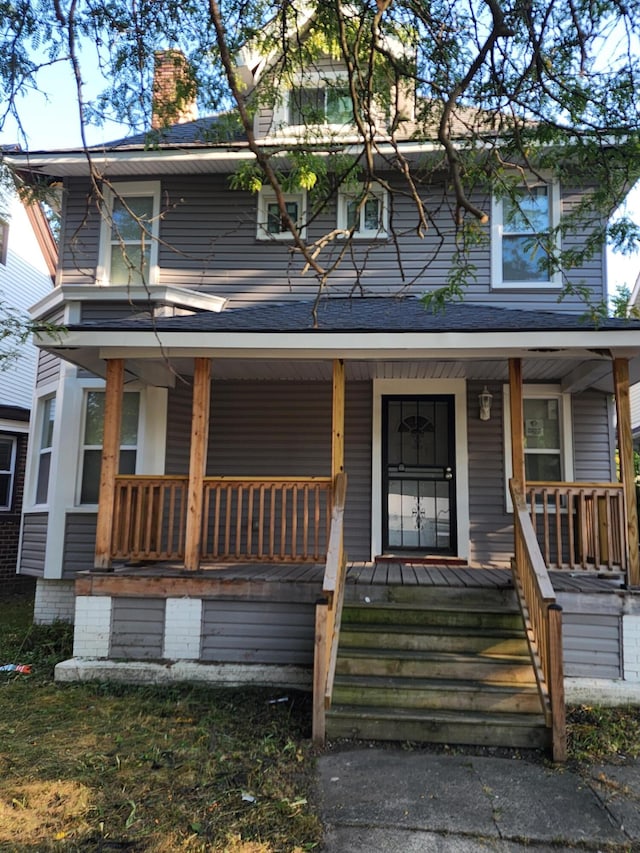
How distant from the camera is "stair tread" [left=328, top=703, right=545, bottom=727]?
400 centimetres

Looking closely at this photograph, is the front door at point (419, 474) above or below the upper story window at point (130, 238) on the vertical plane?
below

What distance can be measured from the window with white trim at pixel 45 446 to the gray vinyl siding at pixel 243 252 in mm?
1769

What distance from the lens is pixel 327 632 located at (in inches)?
164

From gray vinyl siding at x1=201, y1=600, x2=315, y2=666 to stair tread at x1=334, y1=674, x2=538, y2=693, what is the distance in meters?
0.85

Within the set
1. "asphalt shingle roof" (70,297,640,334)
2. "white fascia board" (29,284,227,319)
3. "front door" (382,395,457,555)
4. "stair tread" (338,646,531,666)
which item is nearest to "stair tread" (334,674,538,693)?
"stair tread" (338,646,531,666)

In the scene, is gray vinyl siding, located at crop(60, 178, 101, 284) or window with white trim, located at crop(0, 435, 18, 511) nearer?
gray vinyl siding, located at crop(60, 178, 101, 284)

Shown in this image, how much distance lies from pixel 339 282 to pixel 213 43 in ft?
11.1

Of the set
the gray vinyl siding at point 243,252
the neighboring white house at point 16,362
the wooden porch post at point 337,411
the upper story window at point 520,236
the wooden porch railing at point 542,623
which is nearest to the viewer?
the wooden porch railing at point 542,623

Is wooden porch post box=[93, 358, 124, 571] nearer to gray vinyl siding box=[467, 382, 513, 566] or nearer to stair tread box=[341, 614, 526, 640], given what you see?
stair tread box=[341, 614, 526, 640]

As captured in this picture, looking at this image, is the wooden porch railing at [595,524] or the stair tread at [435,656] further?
the wooden porch railing at [595,524]

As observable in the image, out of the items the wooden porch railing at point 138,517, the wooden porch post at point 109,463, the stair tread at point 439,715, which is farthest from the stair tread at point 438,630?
the wooden porch post at point 109,463

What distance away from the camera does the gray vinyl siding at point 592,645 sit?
492 centimetres

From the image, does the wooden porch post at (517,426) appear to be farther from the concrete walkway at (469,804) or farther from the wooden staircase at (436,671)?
the concrete walkway at (469,804)

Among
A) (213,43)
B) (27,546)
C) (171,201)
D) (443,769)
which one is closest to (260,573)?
(443,769)
